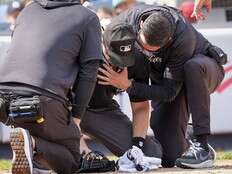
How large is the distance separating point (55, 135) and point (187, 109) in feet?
4.67

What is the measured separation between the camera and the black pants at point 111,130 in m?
5.96

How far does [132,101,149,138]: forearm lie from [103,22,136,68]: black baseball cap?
0.46m

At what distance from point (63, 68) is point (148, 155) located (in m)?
1.02

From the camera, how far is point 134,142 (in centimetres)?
588

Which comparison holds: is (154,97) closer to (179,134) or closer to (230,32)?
(179,134)

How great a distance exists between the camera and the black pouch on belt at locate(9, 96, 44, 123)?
4871 millimetres

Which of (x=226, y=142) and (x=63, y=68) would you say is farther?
(x=226, y=142)

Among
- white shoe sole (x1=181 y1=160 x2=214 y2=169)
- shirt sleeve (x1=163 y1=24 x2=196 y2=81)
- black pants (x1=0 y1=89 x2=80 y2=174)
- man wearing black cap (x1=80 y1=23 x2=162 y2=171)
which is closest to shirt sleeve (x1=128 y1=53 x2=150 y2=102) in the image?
man wearing black cap (x1=80 y1=23 x2=162 y2=171)

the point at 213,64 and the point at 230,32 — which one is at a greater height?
the point at 213,64

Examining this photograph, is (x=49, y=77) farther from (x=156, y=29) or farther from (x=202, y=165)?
(x=202, y=165)

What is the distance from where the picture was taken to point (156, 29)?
539cm

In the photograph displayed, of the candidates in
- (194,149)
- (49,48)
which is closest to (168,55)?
(194,149)

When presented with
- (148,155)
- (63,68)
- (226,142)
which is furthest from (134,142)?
(226,142)

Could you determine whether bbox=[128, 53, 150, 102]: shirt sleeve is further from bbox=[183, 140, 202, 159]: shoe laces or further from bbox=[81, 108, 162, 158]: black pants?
bbox=[183, 140, 202, 159]: shoe laces
